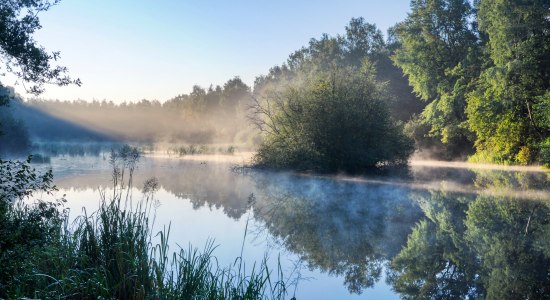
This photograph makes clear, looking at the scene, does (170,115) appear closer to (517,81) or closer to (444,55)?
(444,55)

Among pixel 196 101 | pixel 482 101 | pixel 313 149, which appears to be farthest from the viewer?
pixel 196 101

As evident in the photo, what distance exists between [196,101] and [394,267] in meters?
81.4

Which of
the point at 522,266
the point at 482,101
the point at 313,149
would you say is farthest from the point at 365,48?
the point at 522,266

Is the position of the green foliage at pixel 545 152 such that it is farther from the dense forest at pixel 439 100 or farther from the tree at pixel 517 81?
the tree at pixel 517 81

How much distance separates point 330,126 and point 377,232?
1313 centimetres

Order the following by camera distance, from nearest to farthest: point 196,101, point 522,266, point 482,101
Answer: point 522,266 < point 482,101 < point 196,101

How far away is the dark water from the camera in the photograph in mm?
6688

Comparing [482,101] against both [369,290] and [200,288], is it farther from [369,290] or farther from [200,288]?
[200,288]

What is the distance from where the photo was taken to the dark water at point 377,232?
6.69m

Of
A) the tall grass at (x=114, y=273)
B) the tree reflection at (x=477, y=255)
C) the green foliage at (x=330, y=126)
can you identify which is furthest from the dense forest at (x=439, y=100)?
the tall grass at (x=114, y=273)

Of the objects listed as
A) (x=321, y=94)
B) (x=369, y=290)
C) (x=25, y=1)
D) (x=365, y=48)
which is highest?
(x=365, y=48)

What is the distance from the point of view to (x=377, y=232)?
10.0 m

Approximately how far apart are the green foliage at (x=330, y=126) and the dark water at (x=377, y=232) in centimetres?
471

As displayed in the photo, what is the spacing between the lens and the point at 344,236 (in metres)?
9.62
